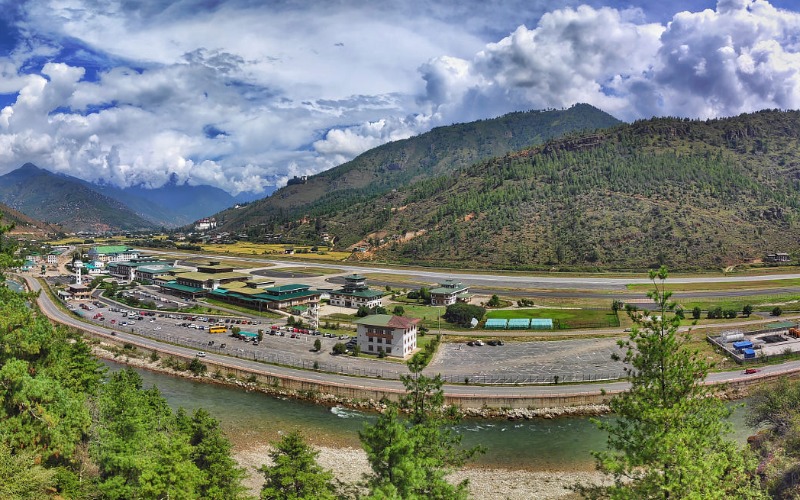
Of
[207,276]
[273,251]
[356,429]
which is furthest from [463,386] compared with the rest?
[273,251]

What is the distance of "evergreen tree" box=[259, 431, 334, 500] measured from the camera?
18.1 m

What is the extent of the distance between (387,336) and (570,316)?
28036 millimetres

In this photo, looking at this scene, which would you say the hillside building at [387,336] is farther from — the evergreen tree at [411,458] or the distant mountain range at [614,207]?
the distant mountain range at [614,207]

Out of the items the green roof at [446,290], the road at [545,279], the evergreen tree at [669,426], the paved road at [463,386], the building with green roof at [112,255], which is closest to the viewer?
the evergreen tree at [669,426]

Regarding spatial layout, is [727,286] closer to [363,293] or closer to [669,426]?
[363,293]

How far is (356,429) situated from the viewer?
33.4m

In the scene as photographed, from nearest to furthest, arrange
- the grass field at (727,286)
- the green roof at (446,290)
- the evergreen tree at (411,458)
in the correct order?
the evergreen tree at (411,458), the green roof at (446,290), the grass field at (727,286)

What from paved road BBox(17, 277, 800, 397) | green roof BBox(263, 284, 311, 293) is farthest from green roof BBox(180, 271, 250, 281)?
paved road BBox(17, 277, 800, 397)

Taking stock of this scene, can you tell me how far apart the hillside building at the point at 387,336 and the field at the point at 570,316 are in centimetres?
1888

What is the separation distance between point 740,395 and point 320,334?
41.9 meters

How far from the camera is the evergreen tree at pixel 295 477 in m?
18.1

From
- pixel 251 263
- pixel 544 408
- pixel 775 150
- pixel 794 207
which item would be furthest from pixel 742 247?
pixel 251 263

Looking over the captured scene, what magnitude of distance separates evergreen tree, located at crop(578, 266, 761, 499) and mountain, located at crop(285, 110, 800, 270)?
325 feet

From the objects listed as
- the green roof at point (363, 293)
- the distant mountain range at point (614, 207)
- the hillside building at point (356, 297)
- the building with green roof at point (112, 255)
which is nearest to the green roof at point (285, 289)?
the hillside building at point (356, 297)
